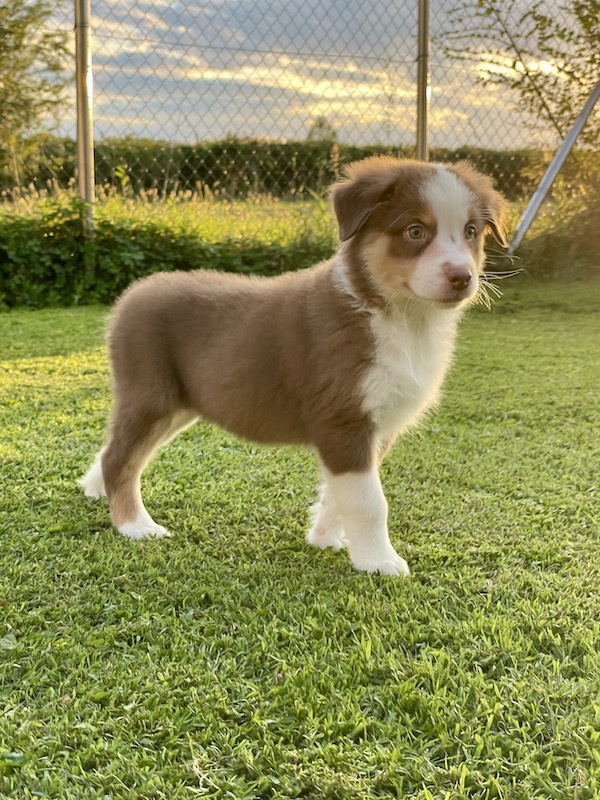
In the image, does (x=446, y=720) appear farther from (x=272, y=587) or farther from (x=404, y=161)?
(x=404, y=161)

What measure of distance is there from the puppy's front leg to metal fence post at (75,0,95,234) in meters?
5.54

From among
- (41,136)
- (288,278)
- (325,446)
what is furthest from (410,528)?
(41,136)

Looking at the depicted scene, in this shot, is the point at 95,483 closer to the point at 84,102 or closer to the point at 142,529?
the point at 142,529

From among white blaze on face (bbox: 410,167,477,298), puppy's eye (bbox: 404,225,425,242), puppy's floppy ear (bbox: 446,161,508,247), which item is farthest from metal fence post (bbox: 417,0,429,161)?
puppy's eye (bbox: 404,225,425,242)

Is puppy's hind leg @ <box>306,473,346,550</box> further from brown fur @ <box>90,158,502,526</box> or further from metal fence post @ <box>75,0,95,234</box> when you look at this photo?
→ metal fence post @ <box>75,0,95,234</box>

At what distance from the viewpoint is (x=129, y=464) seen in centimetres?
288

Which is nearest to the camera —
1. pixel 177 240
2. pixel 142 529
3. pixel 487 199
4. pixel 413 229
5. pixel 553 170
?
pixel 413 229

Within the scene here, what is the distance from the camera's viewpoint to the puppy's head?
2.43 metres

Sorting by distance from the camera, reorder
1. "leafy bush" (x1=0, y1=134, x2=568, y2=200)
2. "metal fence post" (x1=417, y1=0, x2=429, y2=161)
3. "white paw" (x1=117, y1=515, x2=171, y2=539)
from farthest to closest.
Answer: "metal fence post" (x1=417, y1=0, x2=429, y2=161) < "leafy bush" (x1=0, y1=134, x2=568, y2=200) < "white paw" (x1=117, y1=515, x2=171, y2=539)

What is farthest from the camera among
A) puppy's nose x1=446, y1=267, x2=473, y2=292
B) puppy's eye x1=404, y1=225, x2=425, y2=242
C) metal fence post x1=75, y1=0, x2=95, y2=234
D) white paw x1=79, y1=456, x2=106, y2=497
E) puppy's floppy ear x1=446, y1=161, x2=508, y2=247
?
metal fence post x1=75, y1=0, x2=95, y2=234

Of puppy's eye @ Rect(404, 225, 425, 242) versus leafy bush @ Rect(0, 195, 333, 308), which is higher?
puppy's eye @ Rect(404, 225, 425, 242)

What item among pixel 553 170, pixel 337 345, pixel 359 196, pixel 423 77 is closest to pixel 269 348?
pixel 337 345

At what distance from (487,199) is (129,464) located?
65.5 inches

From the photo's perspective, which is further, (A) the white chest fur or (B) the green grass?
(A) the white chest fur
